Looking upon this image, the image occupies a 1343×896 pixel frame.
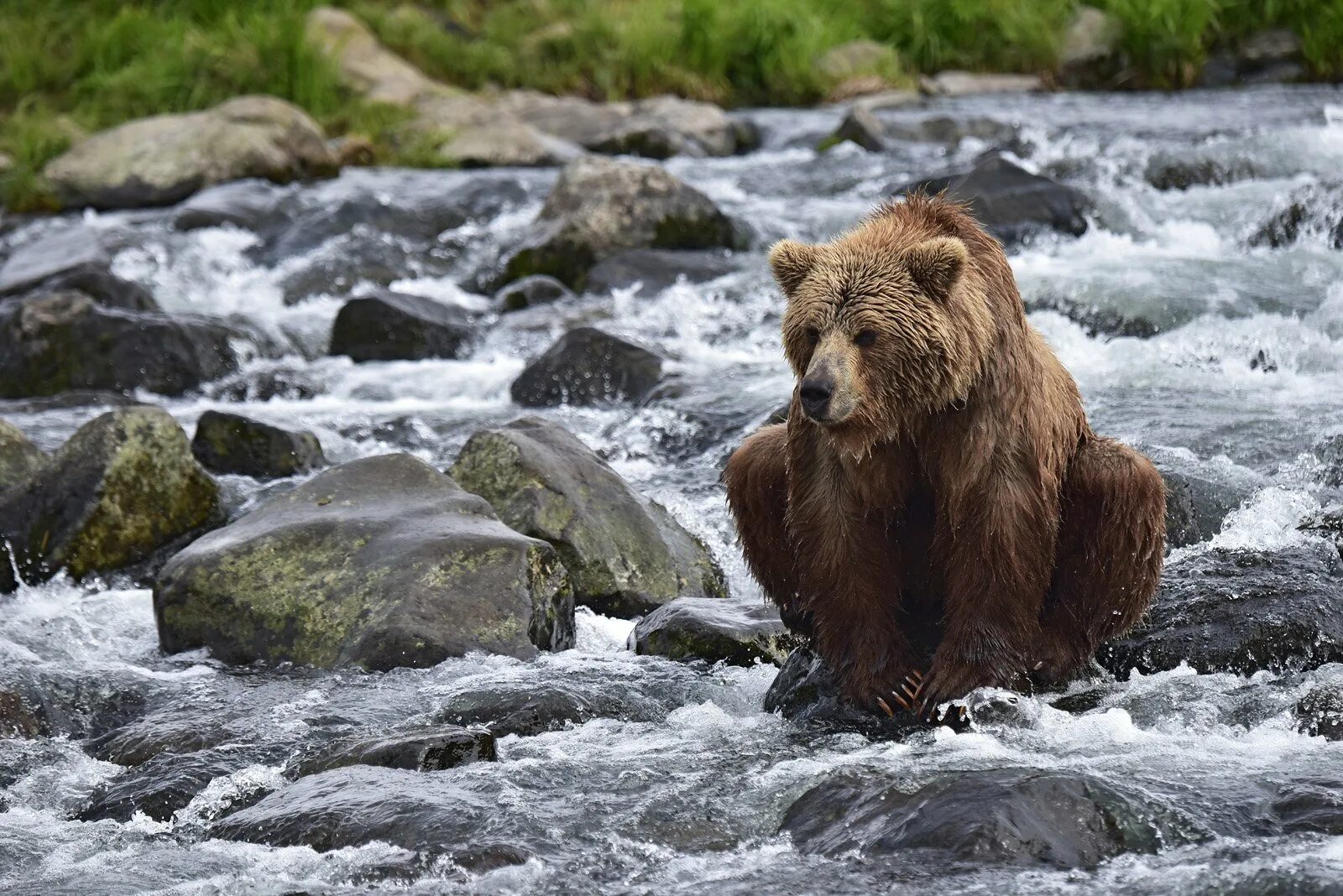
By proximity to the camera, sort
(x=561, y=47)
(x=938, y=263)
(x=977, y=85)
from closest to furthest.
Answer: (x=938, y=263) → (x=977, y=85) → (x=561, y=47)

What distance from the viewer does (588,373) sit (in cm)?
1014

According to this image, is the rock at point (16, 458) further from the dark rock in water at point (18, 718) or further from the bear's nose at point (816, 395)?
the bear's nose at point (816, 395)

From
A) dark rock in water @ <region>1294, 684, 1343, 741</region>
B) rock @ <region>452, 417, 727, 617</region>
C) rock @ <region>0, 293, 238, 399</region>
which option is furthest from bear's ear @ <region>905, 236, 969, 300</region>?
rock @ <region>0, 293, 238, 399</region>

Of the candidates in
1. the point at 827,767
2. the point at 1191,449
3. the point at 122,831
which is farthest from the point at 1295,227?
the point at 122,831

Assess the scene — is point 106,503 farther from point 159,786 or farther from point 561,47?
point 561,47

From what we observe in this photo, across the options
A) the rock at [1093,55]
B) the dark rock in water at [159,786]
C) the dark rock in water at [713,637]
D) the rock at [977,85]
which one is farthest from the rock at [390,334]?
the rock at [1093,55]

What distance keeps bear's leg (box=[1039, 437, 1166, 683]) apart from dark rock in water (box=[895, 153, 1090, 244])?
22.9 ft

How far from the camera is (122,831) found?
4691mm

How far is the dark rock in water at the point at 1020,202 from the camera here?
12.1 m

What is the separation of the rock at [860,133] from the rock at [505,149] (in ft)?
8.94

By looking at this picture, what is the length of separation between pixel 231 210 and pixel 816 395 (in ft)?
37.7

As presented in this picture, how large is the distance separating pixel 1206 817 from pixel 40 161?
16.2 meters

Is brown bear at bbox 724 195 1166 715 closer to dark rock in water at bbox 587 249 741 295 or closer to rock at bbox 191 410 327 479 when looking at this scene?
rock at bbox 191 410 327 479

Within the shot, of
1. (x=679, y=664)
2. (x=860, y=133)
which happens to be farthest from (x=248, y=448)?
(x=860, y=133)
